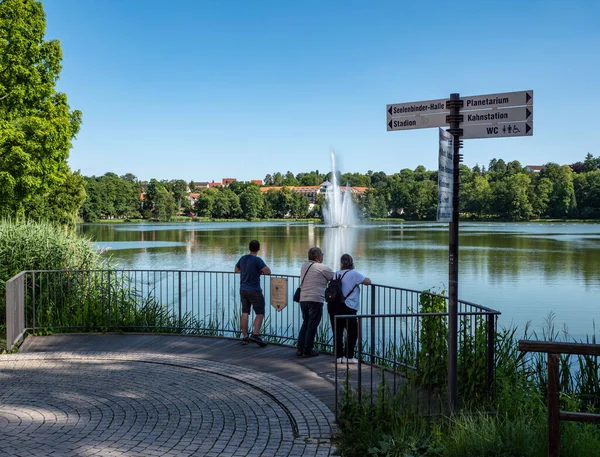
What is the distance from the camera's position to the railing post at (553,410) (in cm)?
404

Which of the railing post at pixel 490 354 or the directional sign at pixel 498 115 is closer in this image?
the directional sign at pixel 498 115

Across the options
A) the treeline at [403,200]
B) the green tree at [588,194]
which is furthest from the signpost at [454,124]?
the green tree at [588,194]

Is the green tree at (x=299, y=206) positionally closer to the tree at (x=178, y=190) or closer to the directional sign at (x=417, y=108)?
the tree at (x=178, y=190)

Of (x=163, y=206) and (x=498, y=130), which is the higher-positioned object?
(x=163, y=206)

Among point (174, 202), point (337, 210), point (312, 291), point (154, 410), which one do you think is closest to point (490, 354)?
point (312, 291)

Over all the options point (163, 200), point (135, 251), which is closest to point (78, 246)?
point (135, 251)

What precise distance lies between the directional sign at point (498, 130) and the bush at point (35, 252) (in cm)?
942

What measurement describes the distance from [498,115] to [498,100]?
0.13m

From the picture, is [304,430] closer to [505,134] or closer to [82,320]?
[505,134]

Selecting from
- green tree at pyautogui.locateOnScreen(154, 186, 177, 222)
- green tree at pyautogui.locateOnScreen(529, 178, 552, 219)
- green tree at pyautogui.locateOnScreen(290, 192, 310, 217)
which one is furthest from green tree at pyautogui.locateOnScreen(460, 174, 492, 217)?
green tree at pyautogui.locateOnScreen(154, 186, 177, 222)

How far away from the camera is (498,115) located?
5266mm

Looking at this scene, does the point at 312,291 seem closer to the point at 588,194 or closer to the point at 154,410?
the point at 154,410

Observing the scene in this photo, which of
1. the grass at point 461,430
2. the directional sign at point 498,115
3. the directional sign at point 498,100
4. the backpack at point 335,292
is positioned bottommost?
the grass at point 461,430

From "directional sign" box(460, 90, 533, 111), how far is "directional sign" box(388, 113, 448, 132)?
220 mm
